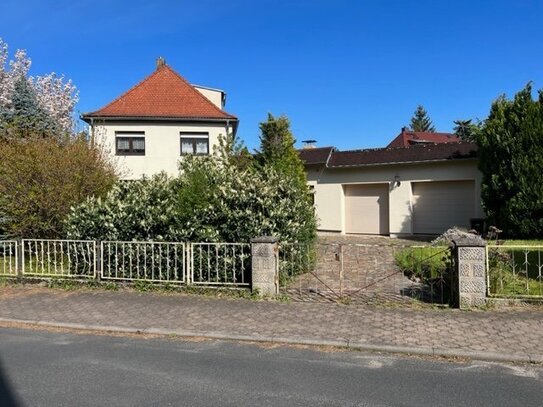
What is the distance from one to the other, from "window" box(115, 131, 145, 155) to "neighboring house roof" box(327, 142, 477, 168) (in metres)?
9.23

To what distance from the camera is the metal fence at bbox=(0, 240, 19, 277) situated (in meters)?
→ 10.4

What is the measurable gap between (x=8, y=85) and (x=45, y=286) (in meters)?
26.7

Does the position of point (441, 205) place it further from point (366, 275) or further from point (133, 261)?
point (133, 261)

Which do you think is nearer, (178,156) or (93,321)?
(93,321)

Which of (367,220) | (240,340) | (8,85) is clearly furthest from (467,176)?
(8,85)

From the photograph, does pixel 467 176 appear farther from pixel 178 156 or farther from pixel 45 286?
pixel 45 286

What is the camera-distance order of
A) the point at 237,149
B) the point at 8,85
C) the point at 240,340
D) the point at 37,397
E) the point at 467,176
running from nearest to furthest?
the point at 37,397
the point at 240,340
the point at 237,149
the point at 467,176
the point at 8,85

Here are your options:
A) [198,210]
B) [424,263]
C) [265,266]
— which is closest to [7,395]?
[265,266]

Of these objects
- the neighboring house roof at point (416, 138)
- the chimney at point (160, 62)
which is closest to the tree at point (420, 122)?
the neighboring house roof at point (416, 138)

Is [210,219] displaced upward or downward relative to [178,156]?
downward

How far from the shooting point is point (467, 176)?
18312 mm

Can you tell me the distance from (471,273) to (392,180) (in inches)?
518

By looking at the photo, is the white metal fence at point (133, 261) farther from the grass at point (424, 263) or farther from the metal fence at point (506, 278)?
the metal fence at point (506, 278)

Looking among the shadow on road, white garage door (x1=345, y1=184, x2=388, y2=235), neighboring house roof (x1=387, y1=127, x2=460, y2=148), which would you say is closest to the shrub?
the shadow on road
